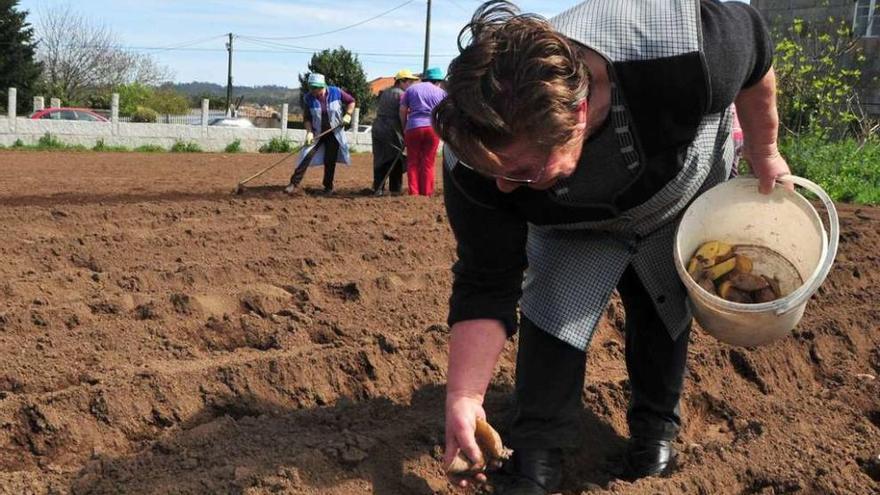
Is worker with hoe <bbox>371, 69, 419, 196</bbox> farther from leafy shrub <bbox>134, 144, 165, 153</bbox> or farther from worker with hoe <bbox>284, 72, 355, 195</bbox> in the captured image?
leafy shrub <bbox>134, 144, 165, 153</bbox>

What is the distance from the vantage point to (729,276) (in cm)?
266

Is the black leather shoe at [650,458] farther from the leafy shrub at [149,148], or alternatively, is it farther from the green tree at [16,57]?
the green tree at [16,57]

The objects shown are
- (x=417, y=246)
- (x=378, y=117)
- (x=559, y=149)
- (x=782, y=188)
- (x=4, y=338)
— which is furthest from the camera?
(x=378, y=117)

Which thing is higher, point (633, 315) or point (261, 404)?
point (633, 315)

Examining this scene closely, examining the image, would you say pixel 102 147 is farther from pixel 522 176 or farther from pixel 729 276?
pixel 522 176

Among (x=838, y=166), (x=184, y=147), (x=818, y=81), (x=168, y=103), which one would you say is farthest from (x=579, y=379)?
(x=168, y=103)

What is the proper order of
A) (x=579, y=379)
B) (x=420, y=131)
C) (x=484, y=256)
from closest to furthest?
(x=484, y=256), (x=579, y=379), (x=420, y=131)

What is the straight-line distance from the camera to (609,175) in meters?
2.31

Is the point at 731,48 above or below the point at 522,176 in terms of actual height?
above

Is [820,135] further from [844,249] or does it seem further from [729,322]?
[729,322]

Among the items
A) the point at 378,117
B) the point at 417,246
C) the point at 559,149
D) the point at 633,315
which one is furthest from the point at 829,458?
the point at 378,117

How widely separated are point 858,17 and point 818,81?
3666mm

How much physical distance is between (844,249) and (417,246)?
2.85m

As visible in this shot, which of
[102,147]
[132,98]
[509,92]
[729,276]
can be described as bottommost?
[102,147]
